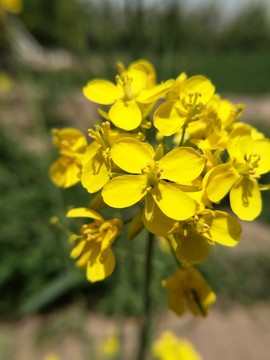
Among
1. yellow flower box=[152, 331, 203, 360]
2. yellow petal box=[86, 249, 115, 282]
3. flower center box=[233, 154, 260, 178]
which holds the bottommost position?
yellow flower box=[152, 331, 203, 360]

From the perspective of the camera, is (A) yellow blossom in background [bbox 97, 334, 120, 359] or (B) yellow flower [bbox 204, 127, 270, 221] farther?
(A) yellow blossom in background [bbox 97, 334, 120, 359]

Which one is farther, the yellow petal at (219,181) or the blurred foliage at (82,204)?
the blurred foliage at (82,204)

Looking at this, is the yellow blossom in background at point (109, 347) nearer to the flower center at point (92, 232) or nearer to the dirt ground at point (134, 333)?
the dirt ground at point (134, 333)

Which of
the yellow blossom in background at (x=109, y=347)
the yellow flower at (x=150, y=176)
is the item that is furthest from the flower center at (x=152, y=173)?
the yellow blossom in background at (x=109, y=347)

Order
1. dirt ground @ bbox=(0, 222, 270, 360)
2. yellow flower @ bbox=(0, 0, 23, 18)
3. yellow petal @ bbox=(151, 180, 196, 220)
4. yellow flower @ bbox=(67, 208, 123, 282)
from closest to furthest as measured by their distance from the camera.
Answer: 1. yellow petal @ bbox=(151, 180, 196, 220)
2. yellow flower @ bbox=(67, 208, 123, 282)
3. dirt ground @ bbox=(0, 222, 270, 360)
4. yellow flower @ bbox=(0, 0, 23, 18)

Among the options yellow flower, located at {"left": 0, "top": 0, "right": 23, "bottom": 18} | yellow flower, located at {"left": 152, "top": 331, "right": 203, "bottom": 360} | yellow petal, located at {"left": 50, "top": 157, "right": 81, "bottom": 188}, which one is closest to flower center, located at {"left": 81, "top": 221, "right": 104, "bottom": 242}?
yellow petal, located at {"left": 50, "top": 157, "right": 81, "bottom": 188}

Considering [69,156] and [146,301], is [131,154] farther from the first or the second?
[146,301]

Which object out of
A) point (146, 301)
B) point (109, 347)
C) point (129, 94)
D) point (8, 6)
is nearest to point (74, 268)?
point (109, 347)

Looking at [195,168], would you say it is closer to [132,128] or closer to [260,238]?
[132,128]

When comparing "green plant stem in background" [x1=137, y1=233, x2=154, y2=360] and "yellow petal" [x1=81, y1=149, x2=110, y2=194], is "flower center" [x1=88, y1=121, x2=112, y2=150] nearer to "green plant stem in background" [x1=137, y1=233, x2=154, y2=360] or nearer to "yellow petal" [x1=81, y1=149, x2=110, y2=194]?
"yellow petal" [x1=81, y1=149, x2=110, y2=194]
